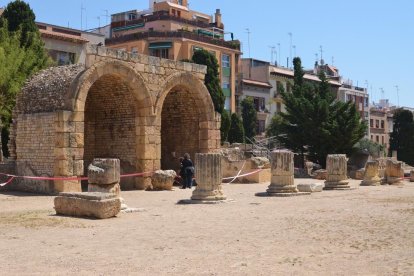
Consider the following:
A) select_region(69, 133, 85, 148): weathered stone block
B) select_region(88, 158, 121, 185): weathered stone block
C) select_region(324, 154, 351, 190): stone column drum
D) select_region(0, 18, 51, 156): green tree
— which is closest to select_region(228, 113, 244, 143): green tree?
select_region(0, 18, 51, 156): green tree

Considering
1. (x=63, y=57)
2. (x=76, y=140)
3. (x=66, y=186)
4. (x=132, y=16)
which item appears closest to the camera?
(x=66, y=186)

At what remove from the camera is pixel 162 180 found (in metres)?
17.7

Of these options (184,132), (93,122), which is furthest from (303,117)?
(93,122)

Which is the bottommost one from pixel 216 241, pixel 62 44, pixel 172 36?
pixel 216 241

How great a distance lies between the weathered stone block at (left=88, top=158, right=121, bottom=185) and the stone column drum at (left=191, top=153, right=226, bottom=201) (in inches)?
100

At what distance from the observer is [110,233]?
8.76m

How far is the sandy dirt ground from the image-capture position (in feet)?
20.1

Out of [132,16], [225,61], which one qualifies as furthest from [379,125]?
[132,16]

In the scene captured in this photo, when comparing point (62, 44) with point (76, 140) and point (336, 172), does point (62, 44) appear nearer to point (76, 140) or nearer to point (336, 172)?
point (76, 140)

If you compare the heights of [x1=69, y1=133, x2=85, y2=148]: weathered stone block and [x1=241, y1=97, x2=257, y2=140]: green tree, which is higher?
[x1=241, y1=97, x2=257, y2=140]: green tree

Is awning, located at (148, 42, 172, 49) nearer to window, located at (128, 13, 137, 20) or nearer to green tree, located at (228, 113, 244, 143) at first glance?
green tree, located at (228, 113, 244, 143)

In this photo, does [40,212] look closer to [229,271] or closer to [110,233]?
[110,233]

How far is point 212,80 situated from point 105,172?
25.7 m

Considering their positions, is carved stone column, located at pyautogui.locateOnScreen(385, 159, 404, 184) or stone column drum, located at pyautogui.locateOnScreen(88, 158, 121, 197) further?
carved stone column, located at pyautogui.locateOnScreen(385, 159, 404, 184)
